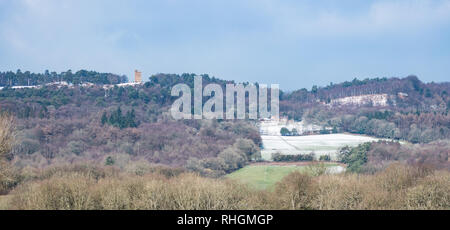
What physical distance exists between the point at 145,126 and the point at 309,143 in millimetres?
33068

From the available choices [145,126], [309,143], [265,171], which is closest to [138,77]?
[145,126]

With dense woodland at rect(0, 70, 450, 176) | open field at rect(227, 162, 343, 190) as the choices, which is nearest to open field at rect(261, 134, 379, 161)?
dense woodland at rect(0, 70, 450, 176)

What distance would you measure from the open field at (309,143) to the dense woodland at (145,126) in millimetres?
3086

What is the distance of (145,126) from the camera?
9100 centimetres

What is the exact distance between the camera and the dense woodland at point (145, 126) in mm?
67875

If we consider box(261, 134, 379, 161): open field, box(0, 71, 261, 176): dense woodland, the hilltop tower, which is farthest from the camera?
the hilltop tower

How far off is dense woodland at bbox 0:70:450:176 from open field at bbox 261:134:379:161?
10.1ft

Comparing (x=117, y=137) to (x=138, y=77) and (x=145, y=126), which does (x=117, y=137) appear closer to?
(x=145, y=126)

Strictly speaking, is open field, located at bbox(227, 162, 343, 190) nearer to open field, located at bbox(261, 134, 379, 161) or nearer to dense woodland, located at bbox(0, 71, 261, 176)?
dense woodland, located at bbox(0, 71, 261, 176)

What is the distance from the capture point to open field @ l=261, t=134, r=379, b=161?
242 feet

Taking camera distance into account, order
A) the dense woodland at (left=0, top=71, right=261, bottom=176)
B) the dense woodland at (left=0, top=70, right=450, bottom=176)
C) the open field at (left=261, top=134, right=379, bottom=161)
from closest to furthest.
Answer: the dense woodland at (left=0, top=71, right=261, bottom=176)
the dense woodland at (left=0, top=70, right=450, bottom=176)
the open field at (left=261, top=134, right=379, bottom=161)
